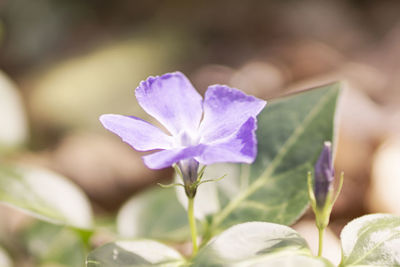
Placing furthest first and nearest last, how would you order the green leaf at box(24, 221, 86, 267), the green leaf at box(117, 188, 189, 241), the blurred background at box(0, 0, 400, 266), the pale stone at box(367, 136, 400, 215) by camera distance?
the blurred background at box(0, 0, 400, 266) → the pale stone at box(367, 136, 400, 215) → the green leaf at box(24, 221, 86, 267) → the green leaf at box(117, 188, 189, 241)

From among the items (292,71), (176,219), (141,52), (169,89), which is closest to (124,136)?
(169,89)

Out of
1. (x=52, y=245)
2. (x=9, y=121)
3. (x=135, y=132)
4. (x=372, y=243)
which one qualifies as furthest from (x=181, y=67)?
(x=372, y=243)

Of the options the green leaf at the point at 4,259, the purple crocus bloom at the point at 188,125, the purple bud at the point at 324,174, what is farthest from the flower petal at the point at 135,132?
the green leaf at the point at 4,259

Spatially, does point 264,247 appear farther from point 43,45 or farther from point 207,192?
point 43,45

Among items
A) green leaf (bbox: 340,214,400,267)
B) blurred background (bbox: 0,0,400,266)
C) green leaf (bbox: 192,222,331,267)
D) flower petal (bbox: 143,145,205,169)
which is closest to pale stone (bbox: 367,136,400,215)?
blurred background (bbox: 0,0,400,266)

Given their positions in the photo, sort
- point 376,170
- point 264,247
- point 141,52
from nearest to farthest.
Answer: point 264,247 → point 376,170 → point 141,52

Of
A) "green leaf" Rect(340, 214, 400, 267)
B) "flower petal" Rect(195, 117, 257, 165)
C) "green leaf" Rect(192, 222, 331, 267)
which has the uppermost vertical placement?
"flower petal" Rect(195, 117, 257, 165)

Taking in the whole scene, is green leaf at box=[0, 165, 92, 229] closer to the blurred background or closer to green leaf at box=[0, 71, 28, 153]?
green leaf at box=[0, 71, 28, 153]

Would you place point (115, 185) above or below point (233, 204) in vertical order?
below
